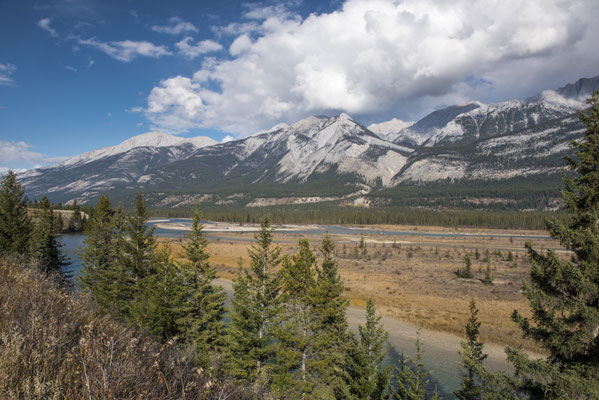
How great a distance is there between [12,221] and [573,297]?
38.7m

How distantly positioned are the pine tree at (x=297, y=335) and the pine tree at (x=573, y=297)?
9.46 m

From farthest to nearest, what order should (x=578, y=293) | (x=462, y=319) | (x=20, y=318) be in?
(x=462, y=319), (x=578, y=293), (x=20, y=318)

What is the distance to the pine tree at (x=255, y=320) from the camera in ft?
49.3

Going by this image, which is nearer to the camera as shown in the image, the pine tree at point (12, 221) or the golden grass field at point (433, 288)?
the pine tree at point (12, 221)

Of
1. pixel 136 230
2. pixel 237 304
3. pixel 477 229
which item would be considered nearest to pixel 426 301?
pixel 237 304

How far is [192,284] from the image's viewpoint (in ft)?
62.6

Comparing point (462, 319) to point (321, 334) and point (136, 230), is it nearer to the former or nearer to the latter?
point (321, 334)

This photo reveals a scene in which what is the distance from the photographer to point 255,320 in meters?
15.5

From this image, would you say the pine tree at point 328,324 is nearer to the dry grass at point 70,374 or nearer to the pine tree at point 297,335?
the pine tree at point 297,335

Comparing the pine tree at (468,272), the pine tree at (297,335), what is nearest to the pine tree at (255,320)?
the pine tree at (297,335)

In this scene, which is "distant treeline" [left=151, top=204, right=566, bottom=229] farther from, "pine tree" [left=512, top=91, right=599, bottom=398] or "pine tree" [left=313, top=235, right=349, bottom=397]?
"pine tree" [left=512, top=91, right=599, bottom=398]

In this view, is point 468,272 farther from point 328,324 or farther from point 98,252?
point 98,252

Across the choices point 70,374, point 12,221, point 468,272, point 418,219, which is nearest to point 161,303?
point 70,374

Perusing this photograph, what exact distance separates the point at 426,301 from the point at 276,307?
27019mm
